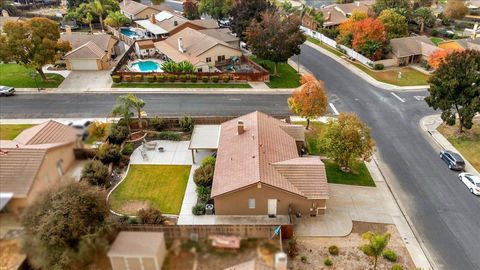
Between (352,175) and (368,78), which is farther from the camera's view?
(368,78)

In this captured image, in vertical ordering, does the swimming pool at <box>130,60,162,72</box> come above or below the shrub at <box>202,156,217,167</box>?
above

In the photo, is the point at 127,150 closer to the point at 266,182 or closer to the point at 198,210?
the point at 198,210

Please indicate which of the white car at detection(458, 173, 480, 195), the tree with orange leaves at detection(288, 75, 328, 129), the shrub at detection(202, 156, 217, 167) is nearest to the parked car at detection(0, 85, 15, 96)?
the shrub at detection(202, 156, 217, 167)

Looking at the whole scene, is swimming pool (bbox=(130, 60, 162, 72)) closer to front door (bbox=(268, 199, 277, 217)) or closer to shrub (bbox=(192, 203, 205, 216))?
shrub (bbox=(192, 203, 205, 216))

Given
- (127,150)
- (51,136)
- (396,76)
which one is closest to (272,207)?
(127,150)

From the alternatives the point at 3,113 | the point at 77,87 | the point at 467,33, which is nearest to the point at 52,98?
the point at 77,87

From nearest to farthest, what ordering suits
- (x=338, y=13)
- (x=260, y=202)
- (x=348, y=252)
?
(x=348, y=252) < (x=260, y=202) < (x=338, y=13)

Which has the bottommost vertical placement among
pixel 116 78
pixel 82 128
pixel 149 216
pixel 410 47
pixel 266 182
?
pixel 149 216
